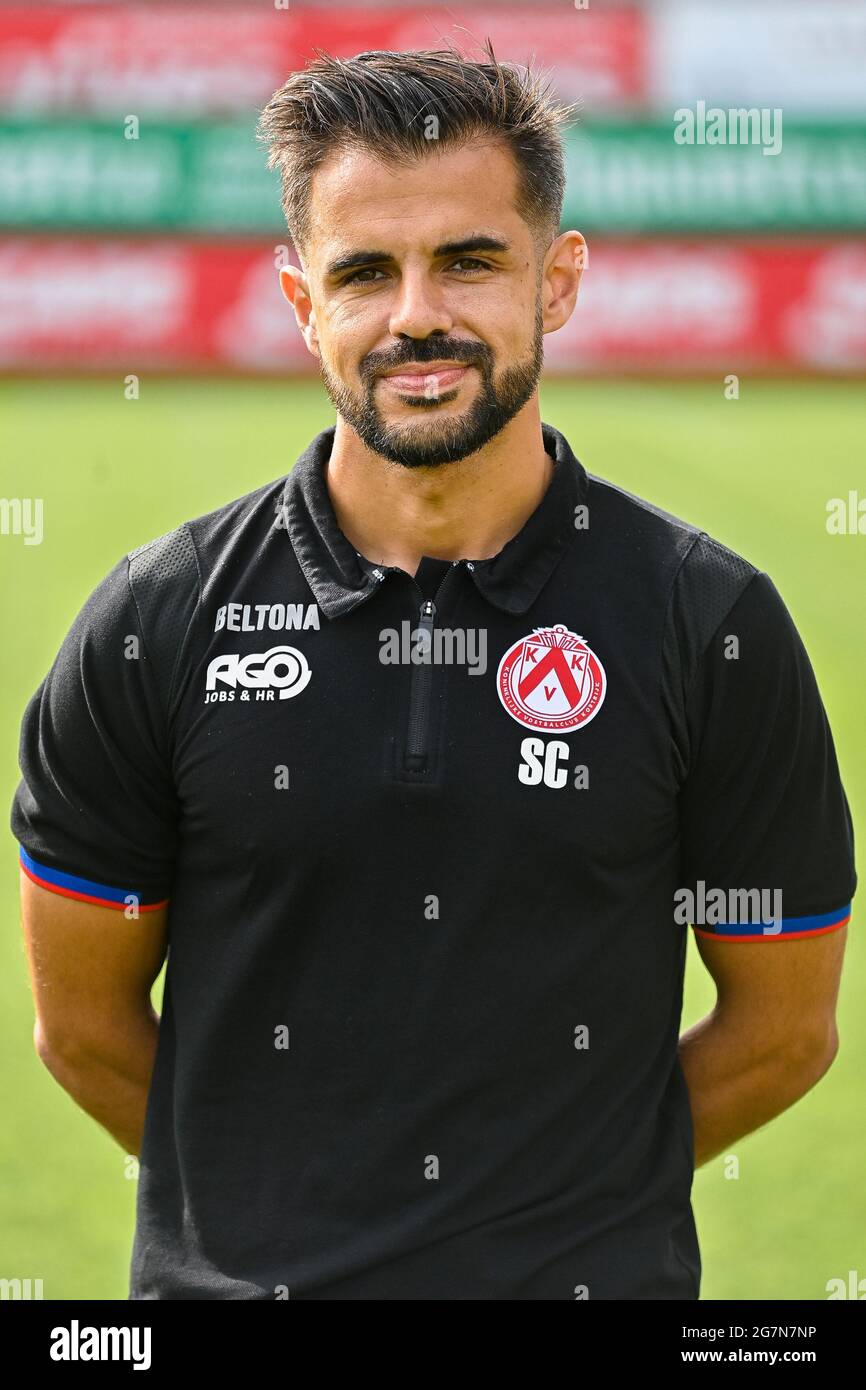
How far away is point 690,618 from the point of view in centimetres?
227

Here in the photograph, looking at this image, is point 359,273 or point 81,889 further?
point 81,889

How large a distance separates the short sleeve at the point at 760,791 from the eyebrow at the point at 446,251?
510 millimetres

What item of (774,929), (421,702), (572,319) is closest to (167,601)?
(421,702)

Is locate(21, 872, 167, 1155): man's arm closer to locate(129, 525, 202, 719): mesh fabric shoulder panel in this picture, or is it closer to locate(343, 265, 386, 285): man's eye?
locate(129, 525, 202, 719): mesh fabric shoulder panel

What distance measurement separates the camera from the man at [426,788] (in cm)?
218

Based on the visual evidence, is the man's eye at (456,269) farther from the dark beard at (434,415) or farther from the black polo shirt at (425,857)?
the black polo shirt at (425,857)

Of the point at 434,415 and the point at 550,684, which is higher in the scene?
the point at 434,415

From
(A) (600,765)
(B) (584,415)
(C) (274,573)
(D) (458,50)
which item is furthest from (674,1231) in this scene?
(B) (584,415)

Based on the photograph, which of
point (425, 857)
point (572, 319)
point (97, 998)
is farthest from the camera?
point (572, 319)

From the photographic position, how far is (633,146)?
41.5ft

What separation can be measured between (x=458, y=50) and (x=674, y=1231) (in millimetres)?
1518

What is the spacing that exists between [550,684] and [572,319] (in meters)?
10.5

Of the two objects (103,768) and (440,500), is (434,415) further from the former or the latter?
(103,768)

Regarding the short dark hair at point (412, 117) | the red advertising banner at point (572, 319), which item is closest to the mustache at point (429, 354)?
the short dark hair at point (412, 117)
